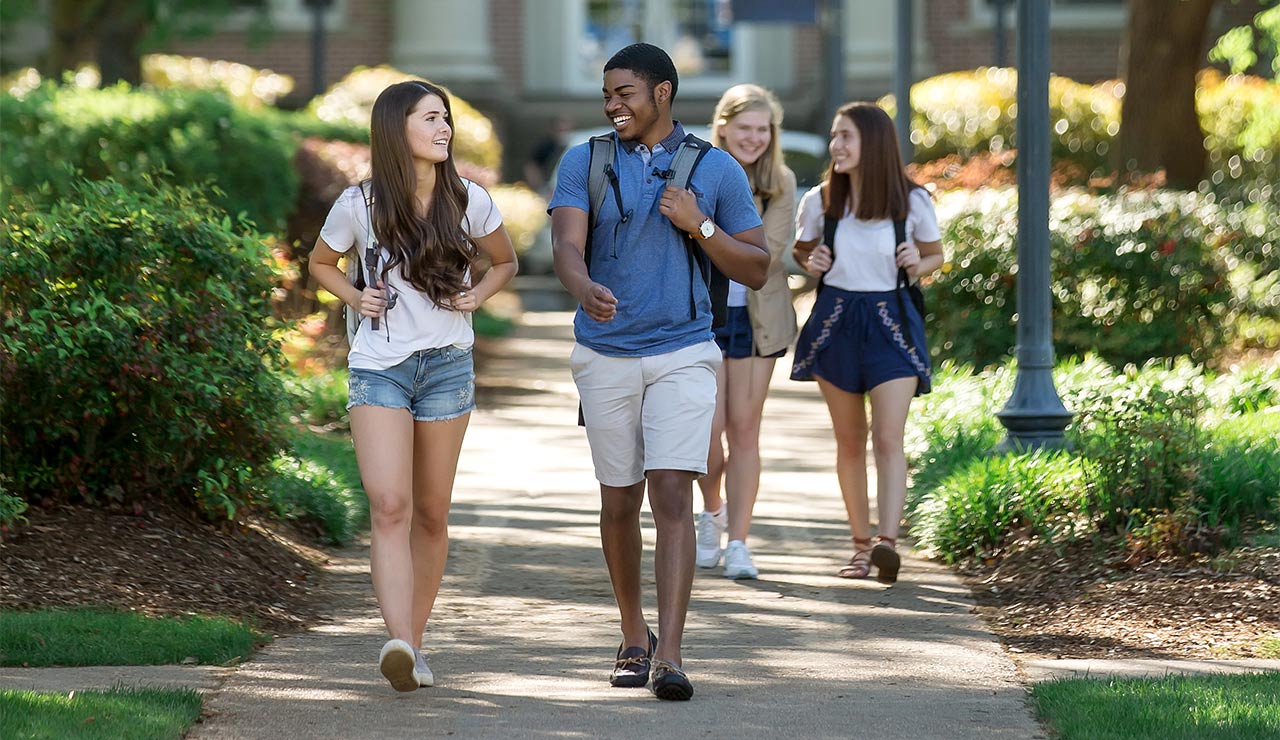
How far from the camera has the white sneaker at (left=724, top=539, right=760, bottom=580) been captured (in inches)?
293

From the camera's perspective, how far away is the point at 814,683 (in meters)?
5.66

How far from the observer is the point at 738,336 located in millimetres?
7578

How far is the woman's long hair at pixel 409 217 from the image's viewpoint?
17.7 ft

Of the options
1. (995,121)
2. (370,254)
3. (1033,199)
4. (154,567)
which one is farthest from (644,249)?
(995,121)

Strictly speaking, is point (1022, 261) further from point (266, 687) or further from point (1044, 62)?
point (266, 687)

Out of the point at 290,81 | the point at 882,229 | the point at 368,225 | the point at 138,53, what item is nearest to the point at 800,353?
the point at 882,229

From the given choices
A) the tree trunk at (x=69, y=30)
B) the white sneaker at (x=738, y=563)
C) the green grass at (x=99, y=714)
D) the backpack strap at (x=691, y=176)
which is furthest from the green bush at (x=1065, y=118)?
the green grass at (x=99, y=714)

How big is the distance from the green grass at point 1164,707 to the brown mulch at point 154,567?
2.66 meters

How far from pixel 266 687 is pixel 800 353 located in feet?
9.51

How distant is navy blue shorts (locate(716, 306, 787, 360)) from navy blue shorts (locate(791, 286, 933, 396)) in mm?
187

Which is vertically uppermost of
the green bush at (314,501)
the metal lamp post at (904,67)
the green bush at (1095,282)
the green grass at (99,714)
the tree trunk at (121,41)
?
the tree trunk at (121,41)

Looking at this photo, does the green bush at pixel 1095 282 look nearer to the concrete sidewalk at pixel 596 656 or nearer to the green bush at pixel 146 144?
the concrete sidewalk at pixel 596 656

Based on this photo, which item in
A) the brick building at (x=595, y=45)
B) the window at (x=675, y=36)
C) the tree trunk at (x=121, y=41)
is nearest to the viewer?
the tree trunk at (x=121, y=41)

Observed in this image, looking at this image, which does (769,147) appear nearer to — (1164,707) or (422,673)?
(422,673)
